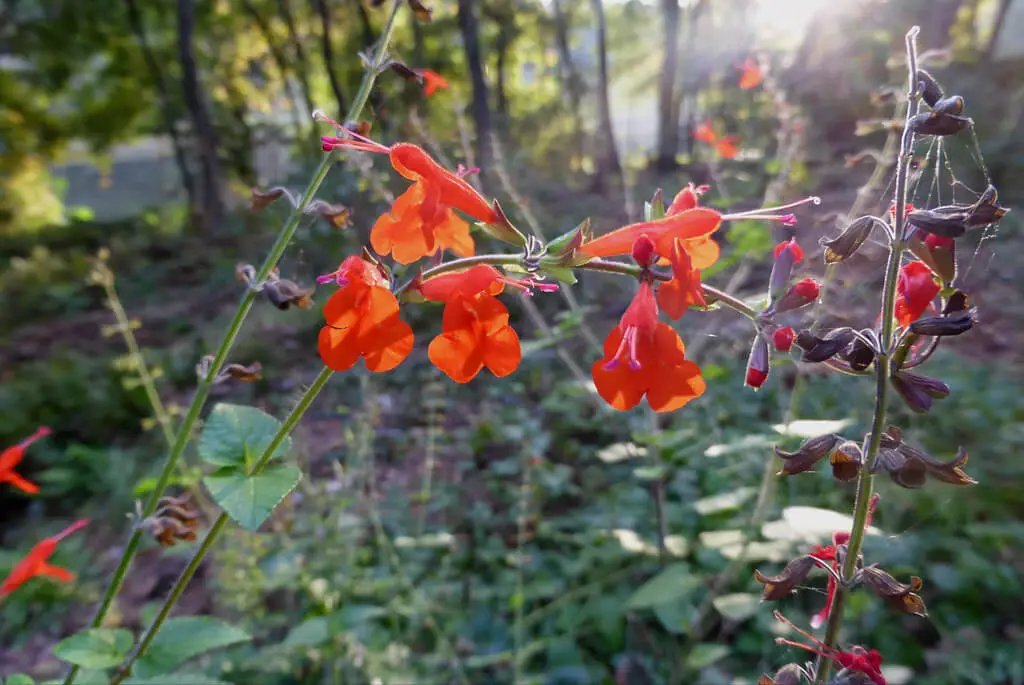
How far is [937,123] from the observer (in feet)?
2.18

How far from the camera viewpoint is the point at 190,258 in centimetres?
907

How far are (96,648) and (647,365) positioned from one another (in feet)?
2.78

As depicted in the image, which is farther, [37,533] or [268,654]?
[37,533]

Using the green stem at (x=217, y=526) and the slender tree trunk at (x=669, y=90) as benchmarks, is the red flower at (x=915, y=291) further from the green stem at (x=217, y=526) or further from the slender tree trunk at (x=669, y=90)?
the slender tree trunk at (x=669, y=90)

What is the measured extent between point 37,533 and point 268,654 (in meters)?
2.39

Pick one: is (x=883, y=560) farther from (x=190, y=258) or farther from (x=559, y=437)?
(x=190, y=258)

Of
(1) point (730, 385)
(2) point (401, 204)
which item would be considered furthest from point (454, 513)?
(2) point (401, 204)

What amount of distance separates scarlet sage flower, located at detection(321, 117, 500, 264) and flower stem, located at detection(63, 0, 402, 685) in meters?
0.10

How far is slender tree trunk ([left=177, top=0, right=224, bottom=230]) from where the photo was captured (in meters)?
8.62

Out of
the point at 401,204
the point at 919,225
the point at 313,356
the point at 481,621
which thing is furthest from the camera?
the point at 313,356

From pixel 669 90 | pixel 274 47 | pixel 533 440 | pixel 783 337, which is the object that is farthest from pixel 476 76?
pixel 783 337

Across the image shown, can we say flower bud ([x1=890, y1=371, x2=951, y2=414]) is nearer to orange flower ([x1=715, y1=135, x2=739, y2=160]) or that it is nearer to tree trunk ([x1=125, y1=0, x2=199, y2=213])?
orange flower ([x1=715, y1=135, x2=739, y2=160])

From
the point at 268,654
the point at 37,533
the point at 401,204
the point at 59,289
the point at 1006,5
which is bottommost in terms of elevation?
the point at 37,533

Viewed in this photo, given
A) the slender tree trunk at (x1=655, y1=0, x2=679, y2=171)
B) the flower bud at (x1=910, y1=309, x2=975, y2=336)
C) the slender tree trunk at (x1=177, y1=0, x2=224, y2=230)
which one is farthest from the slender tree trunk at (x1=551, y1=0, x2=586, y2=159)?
the flower bud at (x1=910, y1=309, x2=975, y2=336)
